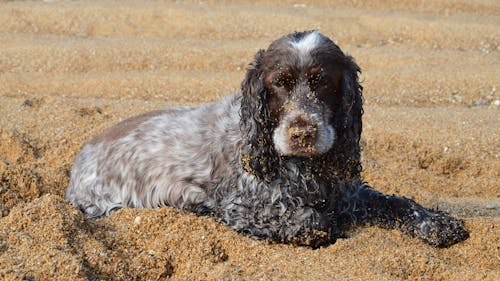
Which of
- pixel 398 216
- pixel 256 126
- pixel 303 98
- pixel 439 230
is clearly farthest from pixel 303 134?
pixel 439 230

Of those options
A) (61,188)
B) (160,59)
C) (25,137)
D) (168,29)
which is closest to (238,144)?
(61,188)

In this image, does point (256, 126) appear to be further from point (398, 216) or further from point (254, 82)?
point (398, 216)

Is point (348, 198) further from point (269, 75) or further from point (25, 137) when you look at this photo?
point (25, 137)

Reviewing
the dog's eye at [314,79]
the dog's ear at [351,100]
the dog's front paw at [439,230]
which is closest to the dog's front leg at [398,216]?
the dog's front paw at [439,230]

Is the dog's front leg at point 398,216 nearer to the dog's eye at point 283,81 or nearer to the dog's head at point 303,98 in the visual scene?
the dog's head at point 303,98

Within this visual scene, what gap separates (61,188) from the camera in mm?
6676

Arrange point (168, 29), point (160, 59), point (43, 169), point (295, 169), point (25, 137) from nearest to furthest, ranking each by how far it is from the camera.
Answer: point (295, 169) → point (43, 169) → point (25, 137) → point (160, 59) → point (168, 29)

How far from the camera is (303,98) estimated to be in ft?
16.5

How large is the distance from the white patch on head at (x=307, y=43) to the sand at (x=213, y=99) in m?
1.31

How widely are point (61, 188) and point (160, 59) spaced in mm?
4509

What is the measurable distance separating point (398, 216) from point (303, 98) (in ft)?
4.05

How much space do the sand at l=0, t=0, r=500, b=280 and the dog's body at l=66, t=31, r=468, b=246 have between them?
219 mm

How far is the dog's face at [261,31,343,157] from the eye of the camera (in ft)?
16.4

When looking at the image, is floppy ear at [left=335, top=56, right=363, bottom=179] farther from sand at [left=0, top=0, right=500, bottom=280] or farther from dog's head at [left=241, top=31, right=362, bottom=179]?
sand at [left=0, top=0, right=500, bottom=280]
